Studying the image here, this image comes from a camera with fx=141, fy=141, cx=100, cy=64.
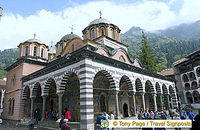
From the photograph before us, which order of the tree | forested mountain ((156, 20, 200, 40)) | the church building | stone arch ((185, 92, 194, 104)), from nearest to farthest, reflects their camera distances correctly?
the church building
the tree
stone arch ((185, 92, 194, 104))
forested mountain ((156, 20, 200, 40))

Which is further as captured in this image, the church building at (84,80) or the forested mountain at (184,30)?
the forested mountain at (184,30)

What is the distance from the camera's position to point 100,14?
1973 cm

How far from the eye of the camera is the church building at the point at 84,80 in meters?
9.65

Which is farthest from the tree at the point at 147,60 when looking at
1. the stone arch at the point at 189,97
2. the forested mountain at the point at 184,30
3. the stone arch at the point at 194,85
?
the forested mountain at the point at 184,30

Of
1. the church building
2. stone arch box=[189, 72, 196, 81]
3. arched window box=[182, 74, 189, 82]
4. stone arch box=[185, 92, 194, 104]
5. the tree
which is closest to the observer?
the church building

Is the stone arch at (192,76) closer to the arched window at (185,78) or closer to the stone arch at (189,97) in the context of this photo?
the arched window at (185,78)

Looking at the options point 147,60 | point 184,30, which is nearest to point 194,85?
point 147,60

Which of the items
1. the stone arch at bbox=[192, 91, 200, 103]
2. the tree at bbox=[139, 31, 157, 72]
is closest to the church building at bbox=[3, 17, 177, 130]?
the tree at bbox=[139, 31, 157, 72]

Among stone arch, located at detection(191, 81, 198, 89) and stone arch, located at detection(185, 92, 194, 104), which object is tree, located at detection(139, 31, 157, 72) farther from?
stone arch, located at detection(185, 92, 194, 104)

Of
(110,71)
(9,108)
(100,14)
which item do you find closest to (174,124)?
(110,71)

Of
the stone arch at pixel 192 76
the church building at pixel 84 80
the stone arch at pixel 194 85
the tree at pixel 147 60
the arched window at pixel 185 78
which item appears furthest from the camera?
the arched window at pixel 185 78

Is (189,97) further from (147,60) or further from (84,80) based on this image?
(84,80)

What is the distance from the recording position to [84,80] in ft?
29.9

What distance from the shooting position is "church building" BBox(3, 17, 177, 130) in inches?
380
